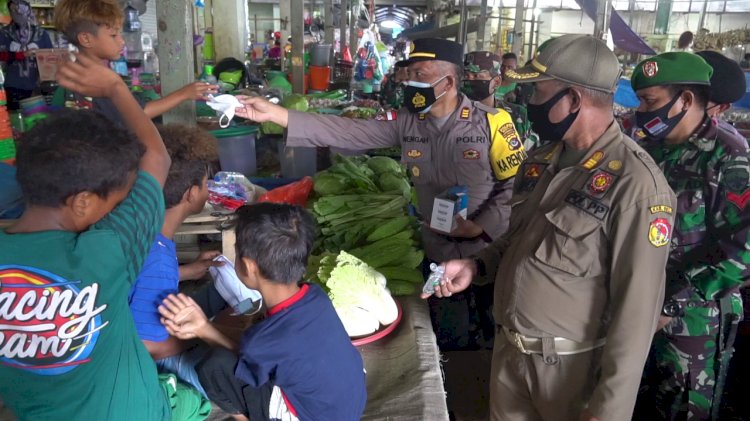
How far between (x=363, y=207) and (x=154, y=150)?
1.87 meters

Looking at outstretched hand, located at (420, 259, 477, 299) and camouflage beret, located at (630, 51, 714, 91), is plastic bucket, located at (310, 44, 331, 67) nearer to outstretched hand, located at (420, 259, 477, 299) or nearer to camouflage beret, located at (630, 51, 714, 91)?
camouflage beret, located at (630, 51, 714, 91)

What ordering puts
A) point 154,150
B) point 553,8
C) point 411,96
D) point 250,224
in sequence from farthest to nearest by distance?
1. point 553,8
2. point 411,96
3. point 250,224
4. point 154,150

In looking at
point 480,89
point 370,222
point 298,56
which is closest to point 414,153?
point 370,222

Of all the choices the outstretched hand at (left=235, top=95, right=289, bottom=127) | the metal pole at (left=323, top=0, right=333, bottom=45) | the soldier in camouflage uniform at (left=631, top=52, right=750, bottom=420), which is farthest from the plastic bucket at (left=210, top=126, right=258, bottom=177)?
the metal pole at (left=323, top=0, right=333, bottom=45)

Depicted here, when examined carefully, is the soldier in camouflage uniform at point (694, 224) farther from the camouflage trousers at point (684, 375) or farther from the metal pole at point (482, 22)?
the metal pole at point (482, 22)

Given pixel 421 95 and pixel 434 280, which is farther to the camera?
pixel 421 95

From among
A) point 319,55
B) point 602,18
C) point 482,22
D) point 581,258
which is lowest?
point 581,258

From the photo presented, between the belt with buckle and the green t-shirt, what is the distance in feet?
4.54

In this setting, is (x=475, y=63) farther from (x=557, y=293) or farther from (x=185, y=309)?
(x=185, y=309)

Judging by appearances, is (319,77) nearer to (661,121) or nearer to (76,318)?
(661,121)

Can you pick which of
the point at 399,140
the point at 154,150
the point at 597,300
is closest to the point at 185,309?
the point at 154,150

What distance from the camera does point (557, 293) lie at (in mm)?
1957

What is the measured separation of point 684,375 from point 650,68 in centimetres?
154

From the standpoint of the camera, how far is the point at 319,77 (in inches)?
375
